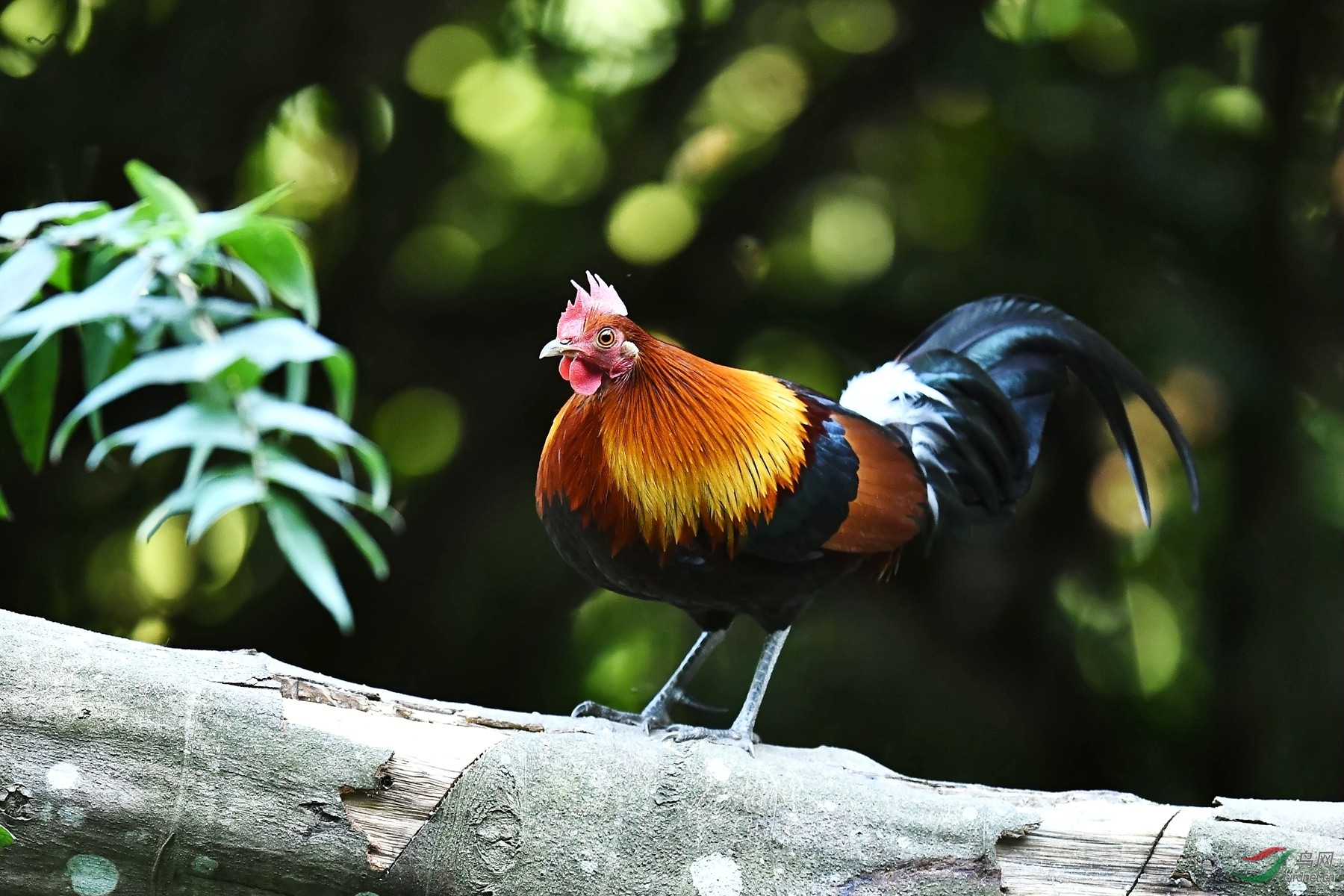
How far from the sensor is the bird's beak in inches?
68.3

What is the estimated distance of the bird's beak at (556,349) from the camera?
5.69ft

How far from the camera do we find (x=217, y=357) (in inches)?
48.7

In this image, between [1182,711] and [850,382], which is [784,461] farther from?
[1182,711]

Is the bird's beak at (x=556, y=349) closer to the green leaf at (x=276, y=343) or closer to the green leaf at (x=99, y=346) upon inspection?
the green leaf at (x=276, y=343)

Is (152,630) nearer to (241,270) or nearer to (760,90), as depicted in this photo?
(241,270)

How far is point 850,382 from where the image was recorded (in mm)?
2352

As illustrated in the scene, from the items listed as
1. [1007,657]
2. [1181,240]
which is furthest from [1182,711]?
[1181,240]

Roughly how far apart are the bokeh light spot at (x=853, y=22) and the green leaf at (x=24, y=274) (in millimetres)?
2463

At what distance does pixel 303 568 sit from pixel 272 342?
0.26m

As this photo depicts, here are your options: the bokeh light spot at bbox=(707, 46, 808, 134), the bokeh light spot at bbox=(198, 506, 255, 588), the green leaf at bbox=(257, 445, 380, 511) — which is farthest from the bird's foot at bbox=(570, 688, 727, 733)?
the bokeh light spot at bbox=(707, 46, 808, 134)

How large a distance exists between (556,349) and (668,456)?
25 centimetres

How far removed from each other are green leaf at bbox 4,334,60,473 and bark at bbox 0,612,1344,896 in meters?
0.22

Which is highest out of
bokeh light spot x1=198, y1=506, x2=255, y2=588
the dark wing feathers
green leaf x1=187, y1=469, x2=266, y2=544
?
green leaf x1=187, y1=469, x2=266, y2=544

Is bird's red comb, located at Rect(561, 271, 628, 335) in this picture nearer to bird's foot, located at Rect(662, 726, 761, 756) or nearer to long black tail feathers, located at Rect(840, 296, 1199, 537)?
long black tail feathers, located at Rect(840, 296, 1199, 537)
